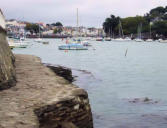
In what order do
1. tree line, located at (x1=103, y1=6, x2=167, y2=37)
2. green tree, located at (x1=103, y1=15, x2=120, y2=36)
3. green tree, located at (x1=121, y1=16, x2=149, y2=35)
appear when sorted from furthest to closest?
green tree, located at (x1=103, y1=15, x2=120, y2=36), green tree, located at (x1=121, y1=16, x2=149, y2=35), tree line, located at (x1=103, y1=6, x2=167, y2=37)

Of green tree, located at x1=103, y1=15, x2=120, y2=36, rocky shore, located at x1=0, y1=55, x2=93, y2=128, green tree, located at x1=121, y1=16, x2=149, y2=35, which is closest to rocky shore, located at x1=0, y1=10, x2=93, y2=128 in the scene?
rocky shore, located at x1=0, y1=55, x2=93, y2=128

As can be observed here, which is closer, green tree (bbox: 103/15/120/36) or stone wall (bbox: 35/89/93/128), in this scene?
stone wall (bbox: 35/89/93/128)

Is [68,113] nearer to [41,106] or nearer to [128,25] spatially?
[41,106]

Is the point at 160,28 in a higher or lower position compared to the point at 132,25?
lower

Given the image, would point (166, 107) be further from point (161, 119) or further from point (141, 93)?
point (141, 93)

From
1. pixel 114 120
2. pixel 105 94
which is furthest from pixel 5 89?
pixel 105 94

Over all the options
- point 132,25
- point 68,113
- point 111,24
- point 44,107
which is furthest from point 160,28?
point 44,107

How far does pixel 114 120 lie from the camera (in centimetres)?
1339

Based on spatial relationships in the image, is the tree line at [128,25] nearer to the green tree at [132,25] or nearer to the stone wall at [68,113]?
the green tree at [132,25]

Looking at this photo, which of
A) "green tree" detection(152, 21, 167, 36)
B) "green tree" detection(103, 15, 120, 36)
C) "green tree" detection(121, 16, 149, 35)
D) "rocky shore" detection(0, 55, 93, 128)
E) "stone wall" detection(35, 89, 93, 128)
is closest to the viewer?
"rocky shore" detection(0, 55, 93, 128)

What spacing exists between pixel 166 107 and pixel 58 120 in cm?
810

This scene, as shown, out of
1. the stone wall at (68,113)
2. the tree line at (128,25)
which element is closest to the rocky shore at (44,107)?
the stone wall at (68,113)

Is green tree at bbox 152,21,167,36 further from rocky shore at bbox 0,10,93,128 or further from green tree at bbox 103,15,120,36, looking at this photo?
rocky shore at bbox 0,10,93,128

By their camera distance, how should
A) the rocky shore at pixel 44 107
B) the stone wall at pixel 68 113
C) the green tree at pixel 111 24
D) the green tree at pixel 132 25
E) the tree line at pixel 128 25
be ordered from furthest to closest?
the green tree at pixel 111 24, the green tree at pixel 132 25, the tree line at pixel 128 25, the stone wall at pixel 68 113, the rocky shore at pixel 44 107
